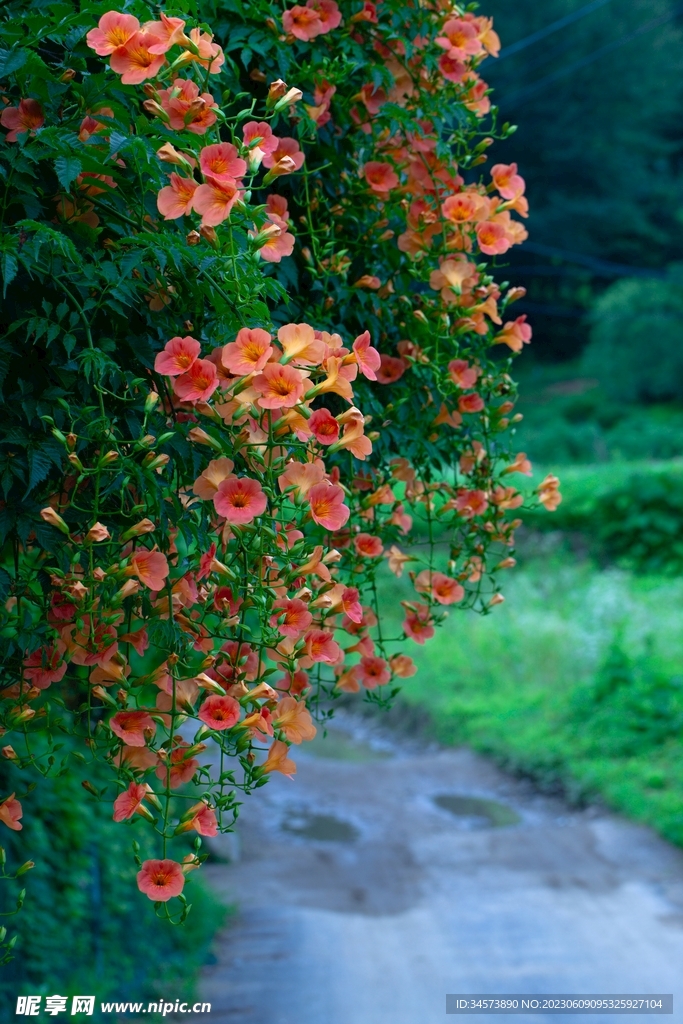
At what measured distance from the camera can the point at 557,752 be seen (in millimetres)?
7656

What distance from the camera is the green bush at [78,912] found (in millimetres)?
3383

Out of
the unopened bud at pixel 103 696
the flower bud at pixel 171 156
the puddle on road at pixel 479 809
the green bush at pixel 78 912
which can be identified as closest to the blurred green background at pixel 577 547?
the green bush at pixel 78 912

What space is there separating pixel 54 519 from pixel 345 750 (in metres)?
8.30

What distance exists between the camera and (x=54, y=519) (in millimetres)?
1201

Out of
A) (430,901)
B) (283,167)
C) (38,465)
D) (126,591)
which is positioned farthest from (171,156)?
(430,901)

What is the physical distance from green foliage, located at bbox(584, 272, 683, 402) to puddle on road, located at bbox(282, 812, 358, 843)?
64.4 feet

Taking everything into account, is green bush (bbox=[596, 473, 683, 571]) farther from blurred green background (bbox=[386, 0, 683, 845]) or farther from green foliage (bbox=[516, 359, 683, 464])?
green foliage (bbox=[516, 359, 683, 464])

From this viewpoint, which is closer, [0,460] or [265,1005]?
[0,460]

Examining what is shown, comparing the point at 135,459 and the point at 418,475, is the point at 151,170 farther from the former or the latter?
the point at 418,475

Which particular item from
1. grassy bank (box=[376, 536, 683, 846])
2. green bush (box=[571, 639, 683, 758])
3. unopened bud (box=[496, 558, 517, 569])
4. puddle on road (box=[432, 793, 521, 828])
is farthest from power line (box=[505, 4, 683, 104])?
unopened bud (box=[496, 558, 517, 569])

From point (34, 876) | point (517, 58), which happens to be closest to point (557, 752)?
point (34, 876)

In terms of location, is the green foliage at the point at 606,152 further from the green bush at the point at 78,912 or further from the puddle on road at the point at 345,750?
the green bush at the point at 78,912

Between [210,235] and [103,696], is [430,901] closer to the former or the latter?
[103,696]

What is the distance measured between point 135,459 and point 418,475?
73 cm
